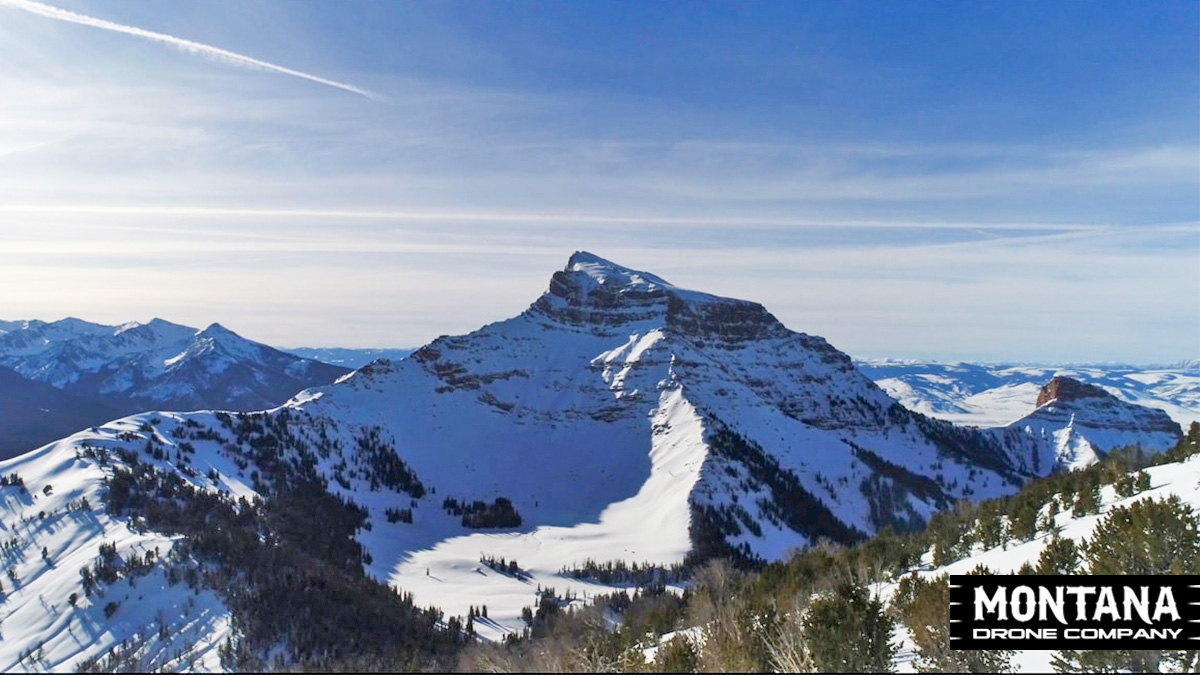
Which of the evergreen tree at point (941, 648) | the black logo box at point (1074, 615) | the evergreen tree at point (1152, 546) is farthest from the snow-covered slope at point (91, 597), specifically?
the evergreen tree at point (1152, 546)

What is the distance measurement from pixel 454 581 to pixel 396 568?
18254 millimetres

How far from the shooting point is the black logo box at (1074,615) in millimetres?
21438

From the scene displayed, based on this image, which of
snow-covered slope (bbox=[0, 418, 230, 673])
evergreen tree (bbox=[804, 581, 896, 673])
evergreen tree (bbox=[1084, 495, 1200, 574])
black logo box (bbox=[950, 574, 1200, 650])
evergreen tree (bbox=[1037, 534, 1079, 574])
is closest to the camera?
black logo box (bbox=[950, 574, 1200, 650])

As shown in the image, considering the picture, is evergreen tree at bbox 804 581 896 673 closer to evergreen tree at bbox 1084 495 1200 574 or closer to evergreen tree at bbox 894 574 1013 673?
evergreen tree at bbox 894 574 1013 673

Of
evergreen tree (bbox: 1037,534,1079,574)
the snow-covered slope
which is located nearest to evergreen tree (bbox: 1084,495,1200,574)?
evergreen tree (bbox: 1037,534,1079,574)

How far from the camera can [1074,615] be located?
72.5 ft

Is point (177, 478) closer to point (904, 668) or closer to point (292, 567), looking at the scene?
point (292, 567)

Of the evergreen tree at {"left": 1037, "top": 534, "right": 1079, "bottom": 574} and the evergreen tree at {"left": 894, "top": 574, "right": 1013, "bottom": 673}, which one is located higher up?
the evergreen tree at {"left": 1037, "top": 534, "right": 1079, "bottom": 574}

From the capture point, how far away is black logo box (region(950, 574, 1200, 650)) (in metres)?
21.4

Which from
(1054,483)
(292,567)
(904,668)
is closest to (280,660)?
(292,567)

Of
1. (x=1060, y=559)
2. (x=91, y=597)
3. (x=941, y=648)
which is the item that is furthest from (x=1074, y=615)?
(x=91, y=597)

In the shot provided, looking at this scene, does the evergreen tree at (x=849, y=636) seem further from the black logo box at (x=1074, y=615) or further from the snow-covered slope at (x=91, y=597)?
the snow-covered slope at (x=91, y=597)

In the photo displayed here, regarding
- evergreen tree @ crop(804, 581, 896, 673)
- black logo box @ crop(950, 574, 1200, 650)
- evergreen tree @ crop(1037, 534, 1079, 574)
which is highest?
black logo box @ crop(950, 574, 1200, 650)

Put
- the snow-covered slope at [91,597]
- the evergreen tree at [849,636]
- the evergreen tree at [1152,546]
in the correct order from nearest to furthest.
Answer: the evergreen tree at [1152,546]
the evergreen tree at [849,636]
the snow-covered slope at [91,597]
